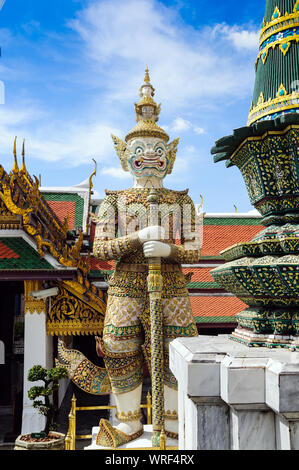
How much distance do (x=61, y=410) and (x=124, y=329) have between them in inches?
217

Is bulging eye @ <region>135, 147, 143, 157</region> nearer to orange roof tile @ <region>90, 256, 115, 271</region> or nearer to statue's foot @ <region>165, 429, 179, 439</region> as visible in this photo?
statue's foot @ <region>165, 429, 179, 439</region>

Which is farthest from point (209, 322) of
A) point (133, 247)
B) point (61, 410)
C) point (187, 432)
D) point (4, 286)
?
point (187, 432)

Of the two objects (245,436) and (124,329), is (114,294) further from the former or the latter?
(245,436)

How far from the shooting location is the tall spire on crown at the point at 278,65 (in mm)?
2799

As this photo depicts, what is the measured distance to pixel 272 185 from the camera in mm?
2711

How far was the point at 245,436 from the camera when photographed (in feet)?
6.48

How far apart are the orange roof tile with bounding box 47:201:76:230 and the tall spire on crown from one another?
25.1ft

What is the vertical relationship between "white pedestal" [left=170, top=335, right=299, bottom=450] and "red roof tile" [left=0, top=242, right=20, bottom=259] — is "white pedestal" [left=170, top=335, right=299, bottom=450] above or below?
below

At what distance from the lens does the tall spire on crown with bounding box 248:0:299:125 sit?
9.18 feet

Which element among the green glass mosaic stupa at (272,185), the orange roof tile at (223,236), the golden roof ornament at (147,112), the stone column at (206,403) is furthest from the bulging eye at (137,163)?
the orange roof tile at (223,236)

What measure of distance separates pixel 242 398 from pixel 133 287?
362cm

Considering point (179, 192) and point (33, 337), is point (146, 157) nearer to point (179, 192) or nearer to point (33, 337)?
point (179, 192)

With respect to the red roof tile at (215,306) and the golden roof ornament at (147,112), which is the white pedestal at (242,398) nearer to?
the golden roof ornament at (147,112)

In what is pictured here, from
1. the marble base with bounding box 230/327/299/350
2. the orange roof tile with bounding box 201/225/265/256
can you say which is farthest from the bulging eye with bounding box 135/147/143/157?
the orange roof tile with bounding box 201/225/265/256
